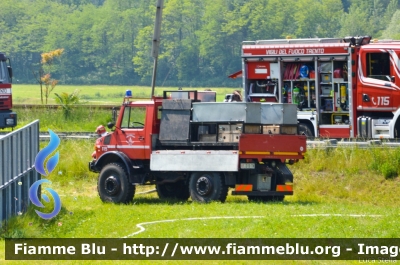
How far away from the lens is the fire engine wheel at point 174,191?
829 inches

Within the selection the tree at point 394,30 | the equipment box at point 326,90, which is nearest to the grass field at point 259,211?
the equipment box at point 326,90

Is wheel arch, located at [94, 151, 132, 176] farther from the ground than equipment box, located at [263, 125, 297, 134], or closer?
closer

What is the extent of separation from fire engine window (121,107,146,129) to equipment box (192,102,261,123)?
1.36 m

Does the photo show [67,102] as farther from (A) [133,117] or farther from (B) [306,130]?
(A) [133,117]

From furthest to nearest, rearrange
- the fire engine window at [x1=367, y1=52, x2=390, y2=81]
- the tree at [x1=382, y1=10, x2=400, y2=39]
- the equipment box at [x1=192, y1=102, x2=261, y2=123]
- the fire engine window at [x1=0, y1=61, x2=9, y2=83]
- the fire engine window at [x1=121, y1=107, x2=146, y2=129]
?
the tree at [x1=382, y1=10, x2=400, y2=39]
the fire engine window at [x1=0, y1=61, x2=9, y2=83]
the fire engine window at [x1=367, y1=52, x2=390, y2=81]
the fire engine window at [x1=121, y1=107, x2=146, y2=129]
the equipment box at [x1=192, y1=102, x2=261, y2=123]

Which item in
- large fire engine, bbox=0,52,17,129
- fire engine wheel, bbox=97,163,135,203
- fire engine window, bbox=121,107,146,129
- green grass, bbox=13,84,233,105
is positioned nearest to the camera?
fire engine wheel, bbox=97,163,135,203

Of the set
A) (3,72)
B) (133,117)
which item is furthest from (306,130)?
(3,72)

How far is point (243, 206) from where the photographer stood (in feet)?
59.7

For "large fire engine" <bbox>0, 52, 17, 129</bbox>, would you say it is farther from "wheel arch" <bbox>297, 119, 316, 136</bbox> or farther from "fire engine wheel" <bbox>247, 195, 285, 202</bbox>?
"fire engine wheel" <bbox>247, 195, 285, 202</bbox>

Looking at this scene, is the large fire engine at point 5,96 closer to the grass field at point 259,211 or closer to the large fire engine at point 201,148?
the grass field at point 259,211

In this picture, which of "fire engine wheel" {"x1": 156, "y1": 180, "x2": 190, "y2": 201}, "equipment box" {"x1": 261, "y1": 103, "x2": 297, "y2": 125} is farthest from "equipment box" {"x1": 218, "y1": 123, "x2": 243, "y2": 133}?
"fire engine wheel" {"x1": 156, "y1": 180, "x2": 190, "y2": 201}

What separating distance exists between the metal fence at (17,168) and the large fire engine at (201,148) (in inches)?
95.9

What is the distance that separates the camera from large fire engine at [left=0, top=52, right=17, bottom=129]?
32.8 metres

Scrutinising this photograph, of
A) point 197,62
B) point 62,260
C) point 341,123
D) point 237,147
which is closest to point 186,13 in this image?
point 197,62
